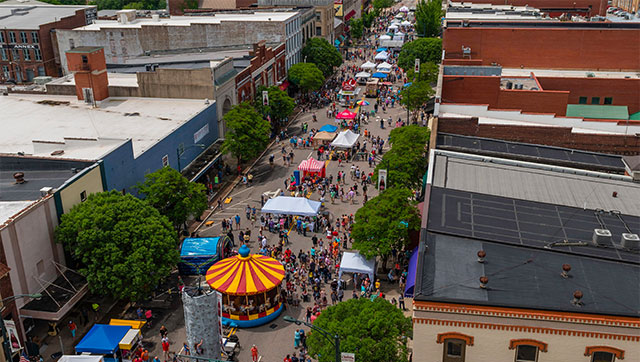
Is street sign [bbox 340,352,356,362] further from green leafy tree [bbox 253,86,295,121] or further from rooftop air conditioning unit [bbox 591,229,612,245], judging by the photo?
green leafy tree [bbox 253,86,295,121]

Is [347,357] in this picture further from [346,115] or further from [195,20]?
[195,20]

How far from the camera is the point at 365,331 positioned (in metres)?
28.6

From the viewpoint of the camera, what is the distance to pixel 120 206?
129 feet

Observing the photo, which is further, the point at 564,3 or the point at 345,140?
the point at 564,3

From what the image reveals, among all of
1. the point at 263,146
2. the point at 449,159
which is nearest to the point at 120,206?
the point at 449,159

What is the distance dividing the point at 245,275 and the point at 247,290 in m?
1.24

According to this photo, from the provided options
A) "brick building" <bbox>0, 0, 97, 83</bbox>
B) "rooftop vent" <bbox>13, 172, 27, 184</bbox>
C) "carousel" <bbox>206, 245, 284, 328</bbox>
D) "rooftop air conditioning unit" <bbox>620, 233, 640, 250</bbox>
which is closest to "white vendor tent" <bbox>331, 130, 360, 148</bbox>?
"carousel" <bbox>206, 245, 284, 328</bbox>

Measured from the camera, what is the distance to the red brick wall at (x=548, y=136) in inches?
1881

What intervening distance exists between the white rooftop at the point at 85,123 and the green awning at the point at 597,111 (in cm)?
3582

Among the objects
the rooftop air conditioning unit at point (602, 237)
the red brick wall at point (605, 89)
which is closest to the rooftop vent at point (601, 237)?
the rooftop air conditioning unit at point (602, 237)

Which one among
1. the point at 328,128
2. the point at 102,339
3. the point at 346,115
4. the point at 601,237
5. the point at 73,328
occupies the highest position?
the point at 601,237

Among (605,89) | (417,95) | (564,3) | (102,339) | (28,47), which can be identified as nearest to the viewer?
(102,339)

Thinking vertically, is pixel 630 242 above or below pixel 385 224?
above

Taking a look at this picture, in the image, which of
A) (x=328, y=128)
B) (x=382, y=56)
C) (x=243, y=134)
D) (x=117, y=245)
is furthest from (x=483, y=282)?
(x=382, y=56)
